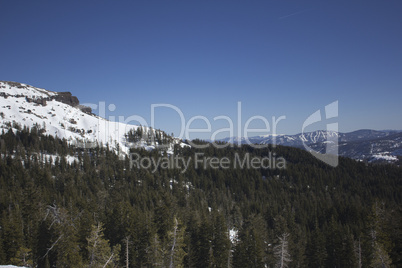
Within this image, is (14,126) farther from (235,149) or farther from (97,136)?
(235,149)

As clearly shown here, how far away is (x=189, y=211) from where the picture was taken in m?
55.1

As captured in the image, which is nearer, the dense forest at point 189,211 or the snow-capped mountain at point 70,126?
the dense forest at point 189,211

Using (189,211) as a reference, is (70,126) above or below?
above

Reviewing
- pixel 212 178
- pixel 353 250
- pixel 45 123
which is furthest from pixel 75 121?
pixel 353 250

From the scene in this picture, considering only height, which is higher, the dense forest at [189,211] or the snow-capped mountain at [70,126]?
the snow-capped mountain at [70,126]

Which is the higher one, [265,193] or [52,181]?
[52,181]

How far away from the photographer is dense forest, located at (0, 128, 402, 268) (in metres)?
29.0

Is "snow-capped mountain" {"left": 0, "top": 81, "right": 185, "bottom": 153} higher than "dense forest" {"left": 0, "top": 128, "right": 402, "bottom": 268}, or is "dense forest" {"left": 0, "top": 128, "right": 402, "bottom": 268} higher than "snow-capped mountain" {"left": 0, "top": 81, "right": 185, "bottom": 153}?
"snow-capped mountain" {"left": 0, "top": 81, "right": 185, "bottom": 153}

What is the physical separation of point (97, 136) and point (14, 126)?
49.1m

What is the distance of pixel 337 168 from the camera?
16050 centimetres

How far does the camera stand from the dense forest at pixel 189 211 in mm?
29047

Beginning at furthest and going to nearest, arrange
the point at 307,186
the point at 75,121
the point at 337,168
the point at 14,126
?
1. the point at 75,121
2. the point at 337,168
3. the point at 14,126
4. the point at 307,186

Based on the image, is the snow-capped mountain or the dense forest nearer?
the dense forest

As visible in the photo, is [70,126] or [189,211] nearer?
[189,211]
